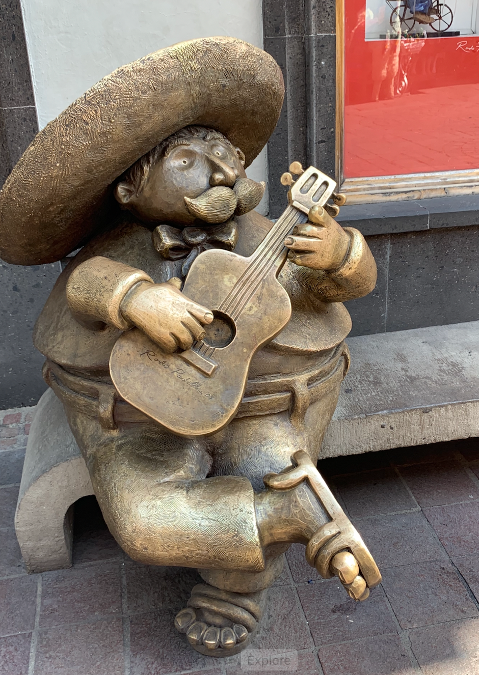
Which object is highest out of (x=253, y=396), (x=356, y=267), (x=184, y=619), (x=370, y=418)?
(x=356, y=267)

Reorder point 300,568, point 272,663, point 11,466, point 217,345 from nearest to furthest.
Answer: point 217,345, point 272,663, point 300,568, point 11,466

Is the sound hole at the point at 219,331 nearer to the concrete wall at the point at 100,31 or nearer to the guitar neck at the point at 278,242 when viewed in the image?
the guitar neck at the point at 278,242

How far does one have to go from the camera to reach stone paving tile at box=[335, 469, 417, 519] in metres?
2.44

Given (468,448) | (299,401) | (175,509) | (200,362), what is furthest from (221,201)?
(468,448)

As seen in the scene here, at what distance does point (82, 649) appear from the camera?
1.90 meters

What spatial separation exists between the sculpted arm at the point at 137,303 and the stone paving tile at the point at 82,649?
1.00 meters

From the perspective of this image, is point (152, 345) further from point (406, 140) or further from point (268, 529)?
point (406, 140)

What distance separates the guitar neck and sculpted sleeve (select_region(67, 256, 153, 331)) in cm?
31

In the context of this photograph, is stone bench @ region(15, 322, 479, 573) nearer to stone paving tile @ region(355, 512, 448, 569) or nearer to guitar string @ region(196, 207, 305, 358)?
stone paving tile @ region(355, 512, 448, 569)

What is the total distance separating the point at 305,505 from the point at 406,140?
2.24m

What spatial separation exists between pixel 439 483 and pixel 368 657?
916 millimetres

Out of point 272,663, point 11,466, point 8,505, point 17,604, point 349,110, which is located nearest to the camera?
point 272,663

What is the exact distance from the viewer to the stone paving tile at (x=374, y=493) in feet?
8.01
